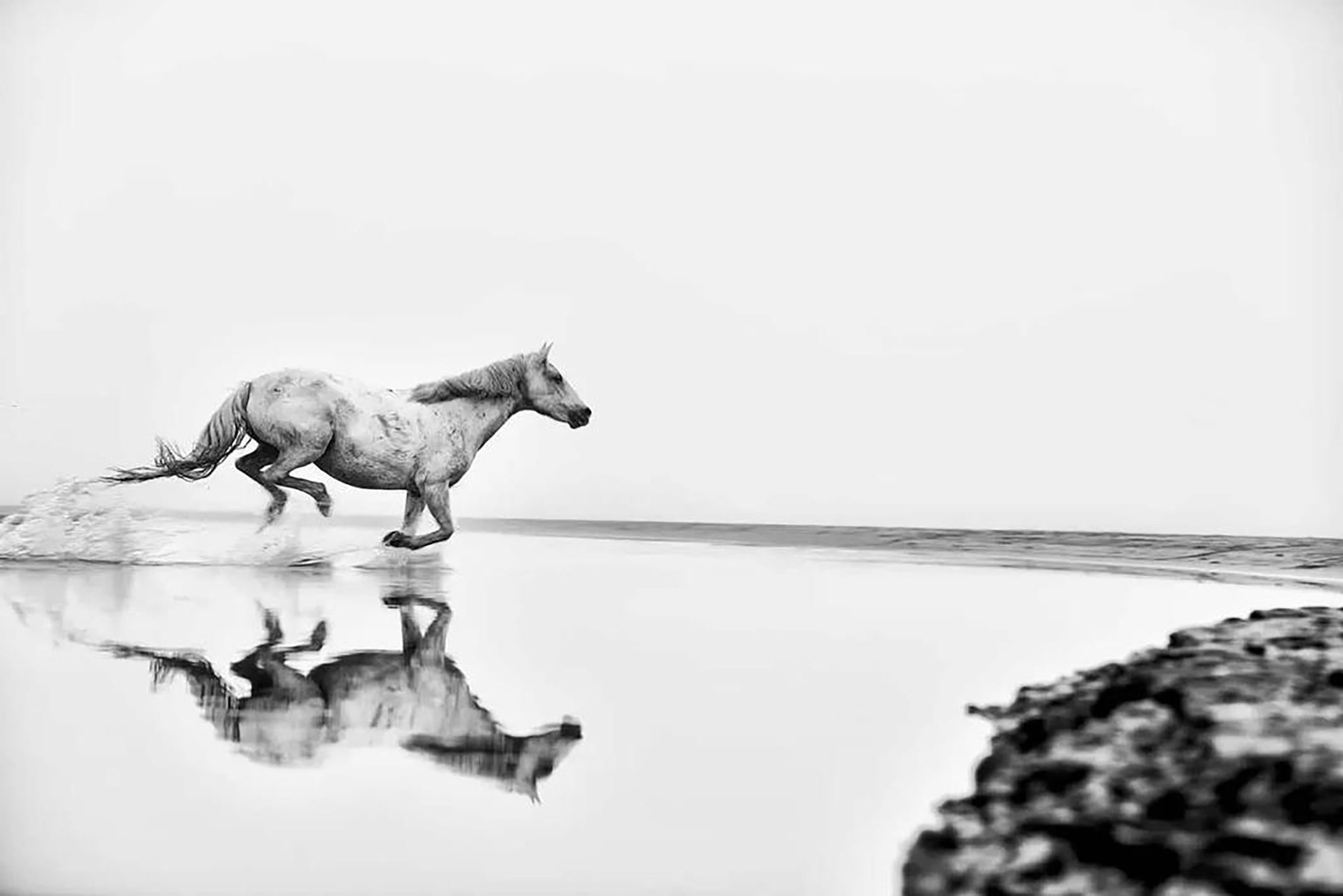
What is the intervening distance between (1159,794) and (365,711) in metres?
1.03

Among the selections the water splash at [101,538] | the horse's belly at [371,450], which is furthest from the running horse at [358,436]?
the water splash at [101,538]

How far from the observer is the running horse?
3668 millimetres

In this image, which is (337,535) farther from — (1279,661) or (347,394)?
(1279,661)

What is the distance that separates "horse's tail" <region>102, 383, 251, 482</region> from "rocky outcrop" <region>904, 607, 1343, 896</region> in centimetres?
295

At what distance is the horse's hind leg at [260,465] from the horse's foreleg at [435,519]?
1.38ft

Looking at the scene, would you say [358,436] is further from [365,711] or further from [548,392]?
[365,711]

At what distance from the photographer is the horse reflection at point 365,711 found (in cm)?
133

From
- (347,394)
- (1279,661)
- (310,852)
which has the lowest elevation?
(310,852)

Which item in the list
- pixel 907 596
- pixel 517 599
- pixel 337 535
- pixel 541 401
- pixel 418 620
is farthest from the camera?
pixel 337 535

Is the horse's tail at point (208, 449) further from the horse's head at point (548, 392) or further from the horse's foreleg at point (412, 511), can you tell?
the horse's head at point (548, 392)

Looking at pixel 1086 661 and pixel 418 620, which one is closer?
pixel 1086 661

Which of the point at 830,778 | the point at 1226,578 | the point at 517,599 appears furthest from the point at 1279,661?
the point at 1226,578

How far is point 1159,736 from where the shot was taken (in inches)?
48.6

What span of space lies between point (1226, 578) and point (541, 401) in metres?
2.53
